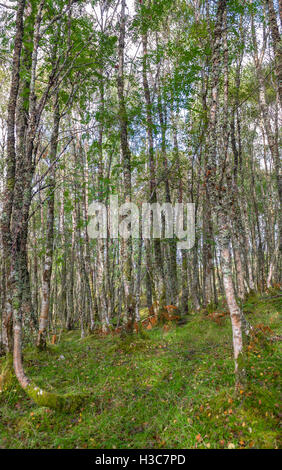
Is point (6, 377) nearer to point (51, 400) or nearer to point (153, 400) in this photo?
point (51, 400)

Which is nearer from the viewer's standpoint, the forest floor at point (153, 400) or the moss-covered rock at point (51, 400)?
the forest floor at point (153, 400)

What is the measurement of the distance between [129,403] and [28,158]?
17.8 ft

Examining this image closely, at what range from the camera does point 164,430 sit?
404cm

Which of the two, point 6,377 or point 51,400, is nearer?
point 51,400

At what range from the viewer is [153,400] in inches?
197

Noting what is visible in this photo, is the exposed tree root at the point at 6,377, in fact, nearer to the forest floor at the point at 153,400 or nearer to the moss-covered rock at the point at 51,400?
the forest floor at the point at 153,400

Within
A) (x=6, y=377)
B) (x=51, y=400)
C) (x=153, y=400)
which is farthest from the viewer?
(x=6, y=377)

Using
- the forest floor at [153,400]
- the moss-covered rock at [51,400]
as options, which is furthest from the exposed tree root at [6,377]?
the moss-covered rock at [51,400]

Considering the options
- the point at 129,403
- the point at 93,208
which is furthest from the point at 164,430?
the point at 93,208

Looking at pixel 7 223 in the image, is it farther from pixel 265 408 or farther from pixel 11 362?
pixel 265 408

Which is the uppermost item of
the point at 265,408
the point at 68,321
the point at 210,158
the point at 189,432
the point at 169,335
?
the point at 210,158

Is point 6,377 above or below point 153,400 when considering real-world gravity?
above

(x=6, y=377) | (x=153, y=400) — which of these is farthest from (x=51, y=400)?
(x=153, y=400)

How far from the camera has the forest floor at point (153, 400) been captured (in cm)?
382
